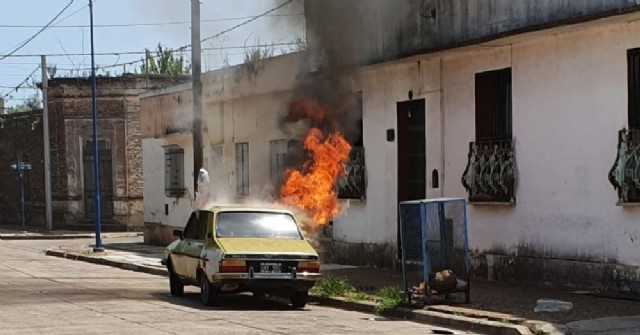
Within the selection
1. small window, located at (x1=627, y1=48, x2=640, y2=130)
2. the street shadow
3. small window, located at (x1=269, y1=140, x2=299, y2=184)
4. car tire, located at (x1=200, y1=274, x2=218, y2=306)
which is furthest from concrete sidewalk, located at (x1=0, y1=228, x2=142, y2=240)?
small window, located at (x1=627, y1=48, x2=640, y2=130)

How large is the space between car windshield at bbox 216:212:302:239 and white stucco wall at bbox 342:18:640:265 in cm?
398

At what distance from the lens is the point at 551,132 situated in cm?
1723

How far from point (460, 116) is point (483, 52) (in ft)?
4.52

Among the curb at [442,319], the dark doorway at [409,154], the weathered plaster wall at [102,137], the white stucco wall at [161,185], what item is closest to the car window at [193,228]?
the curb at [442,319]

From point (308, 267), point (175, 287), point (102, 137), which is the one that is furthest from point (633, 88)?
point (102, 137)

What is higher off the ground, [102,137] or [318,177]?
[102,137]

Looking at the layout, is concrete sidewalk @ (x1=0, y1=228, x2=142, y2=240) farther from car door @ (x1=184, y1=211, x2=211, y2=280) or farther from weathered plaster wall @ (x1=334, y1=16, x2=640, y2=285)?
car door @ (x1=184, y1=211, x2=211, y2=280)

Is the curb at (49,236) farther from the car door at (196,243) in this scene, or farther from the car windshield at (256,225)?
the car windshield at (256,225)

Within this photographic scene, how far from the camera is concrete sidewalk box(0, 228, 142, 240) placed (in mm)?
41844

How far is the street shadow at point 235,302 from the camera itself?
639 inches

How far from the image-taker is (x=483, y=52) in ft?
62.3

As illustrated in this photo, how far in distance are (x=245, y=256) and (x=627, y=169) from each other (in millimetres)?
5899

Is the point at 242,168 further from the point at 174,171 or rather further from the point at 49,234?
the point at 49,234

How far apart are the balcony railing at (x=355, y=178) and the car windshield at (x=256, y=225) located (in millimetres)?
5691
